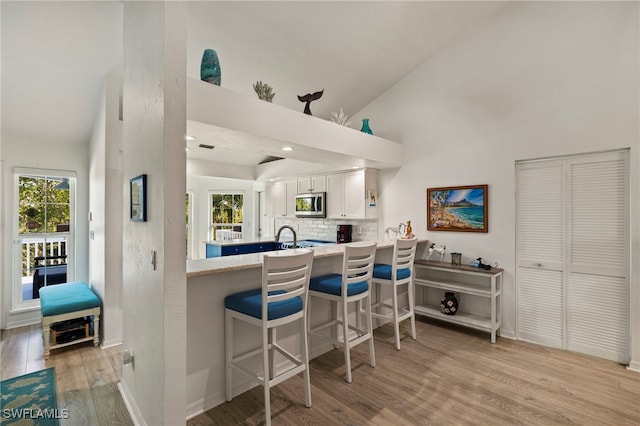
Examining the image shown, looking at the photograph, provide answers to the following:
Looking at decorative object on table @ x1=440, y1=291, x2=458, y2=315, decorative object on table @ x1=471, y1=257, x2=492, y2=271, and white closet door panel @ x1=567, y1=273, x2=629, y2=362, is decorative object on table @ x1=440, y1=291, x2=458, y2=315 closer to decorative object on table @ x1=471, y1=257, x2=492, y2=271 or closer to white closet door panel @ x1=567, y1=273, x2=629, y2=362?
decorative object on table @ x1=471, y1=257, x2=492, y2=271

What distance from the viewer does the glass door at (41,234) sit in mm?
3848

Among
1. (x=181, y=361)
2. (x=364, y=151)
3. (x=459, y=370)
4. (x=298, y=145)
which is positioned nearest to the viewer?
(x=181, y=361)

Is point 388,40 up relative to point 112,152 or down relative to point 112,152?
up

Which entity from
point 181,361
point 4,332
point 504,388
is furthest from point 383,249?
point 4,332

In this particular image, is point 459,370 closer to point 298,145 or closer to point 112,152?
point 298,145

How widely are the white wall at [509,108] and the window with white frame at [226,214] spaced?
11.4 feet

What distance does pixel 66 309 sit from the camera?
119 inches

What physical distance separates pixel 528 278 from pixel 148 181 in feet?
12.5

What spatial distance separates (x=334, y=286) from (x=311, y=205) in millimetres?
2615

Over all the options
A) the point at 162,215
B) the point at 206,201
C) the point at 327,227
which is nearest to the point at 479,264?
the point at 327,227

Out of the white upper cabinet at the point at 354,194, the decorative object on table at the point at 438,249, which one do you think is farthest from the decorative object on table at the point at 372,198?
the decorative object on table at the point at 438,249

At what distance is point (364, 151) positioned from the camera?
371cm

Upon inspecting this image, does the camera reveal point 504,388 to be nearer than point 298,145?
Yes

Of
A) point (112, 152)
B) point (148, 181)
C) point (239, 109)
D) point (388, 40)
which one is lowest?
point (148, 181)
